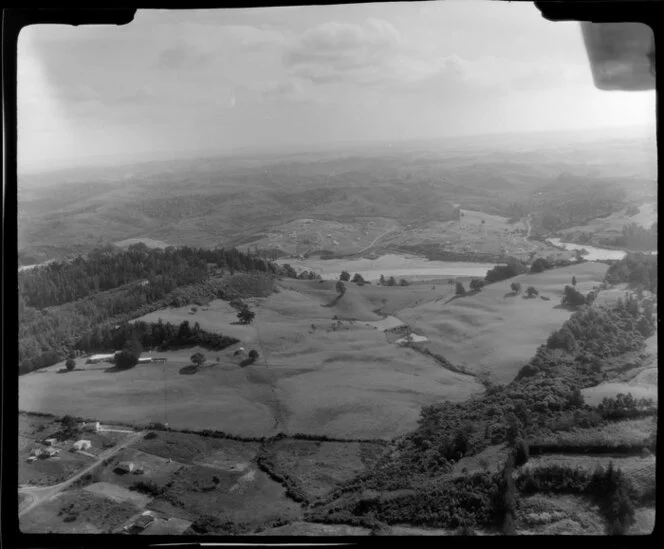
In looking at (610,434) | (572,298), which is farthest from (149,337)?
(610,434)

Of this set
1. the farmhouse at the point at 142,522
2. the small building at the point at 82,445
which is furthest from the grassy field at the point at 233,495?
the small building at the point at 82,445

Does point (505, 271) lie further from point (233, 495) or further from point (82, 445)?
point (82, 445)

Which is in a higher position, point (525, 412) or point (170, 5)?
point (170, 5)

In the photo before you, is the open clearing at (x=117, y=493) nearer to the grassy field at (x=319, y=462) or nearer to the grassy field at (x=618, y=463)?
the grassy field at (x=319, y=462)

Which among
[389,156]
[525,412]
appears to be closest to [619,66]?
[389,156]

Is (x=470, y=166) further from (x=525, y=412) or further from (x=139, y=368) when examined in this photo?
(x=139, y=368)

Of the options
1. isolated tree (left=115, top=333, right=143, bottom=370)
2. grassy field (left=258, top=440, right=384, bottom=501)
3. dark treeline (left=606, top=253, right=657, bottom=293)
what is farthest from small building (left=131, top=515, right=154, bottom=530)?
dark treeline (left=606, top=253, right=657, bottom=293)

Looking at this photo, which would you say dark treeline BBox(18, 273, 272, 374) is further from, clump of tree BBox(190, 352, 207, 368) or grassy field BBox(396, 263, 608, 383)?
grassy field BBox(396, 263, 608, 383)
